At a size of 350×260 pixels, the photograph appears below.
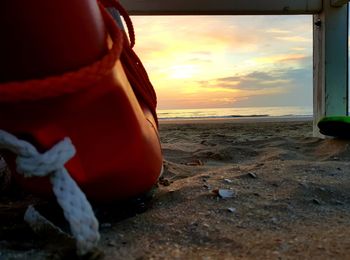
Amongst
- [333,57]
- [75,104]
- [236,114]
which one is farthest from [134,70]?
[236,114]

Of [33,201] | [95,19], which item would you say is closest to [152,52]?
[33,201]

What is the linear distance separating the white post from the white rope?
7.48 feet

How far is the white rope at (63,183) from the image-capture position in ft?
2.17

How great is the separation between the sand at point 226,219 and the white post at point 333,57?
1.20 m

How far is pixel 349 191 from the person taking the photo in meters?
1.20

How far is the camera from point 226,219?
3.17ft

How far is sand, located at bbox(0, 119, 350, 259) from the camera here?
763 mm

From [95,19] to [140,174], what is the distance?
33 centimetres

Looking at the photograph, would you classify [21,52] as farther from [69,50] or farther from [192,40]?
[192,40]

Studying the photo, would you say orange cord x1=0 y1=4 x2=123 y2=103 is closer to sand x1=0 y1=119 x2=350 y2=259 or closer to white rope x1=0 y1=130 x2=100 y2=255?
A: white rope x1=0 y1=130 x2=100 y2=255

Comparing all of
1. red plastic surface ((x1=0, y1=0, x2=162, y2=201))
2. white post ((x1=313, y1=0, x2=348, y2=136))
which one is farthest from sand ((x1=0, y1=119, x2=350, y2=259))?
white post ((x1=313, y1=0, x2=348, y2=136))

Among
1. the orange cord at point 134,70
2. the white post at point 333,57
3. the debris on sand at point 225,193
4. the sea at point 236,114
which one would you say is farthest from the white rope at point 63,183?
the sea at point 236,114

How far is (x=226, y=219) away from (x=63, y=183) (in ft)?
1.45

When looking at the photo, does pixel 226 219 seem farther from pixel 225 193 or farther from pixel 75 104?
pixel 75 104
